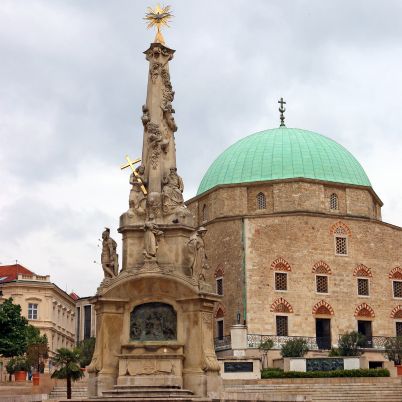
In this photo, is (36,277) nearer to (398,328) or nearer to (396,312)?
(396,312)

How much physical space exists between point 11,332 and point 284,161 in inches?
1011

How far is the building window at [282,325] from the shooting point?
5581cm

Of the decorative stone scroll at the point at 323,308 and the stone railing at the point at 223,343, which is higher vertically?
the decorative stone scroll at the point at 323,308

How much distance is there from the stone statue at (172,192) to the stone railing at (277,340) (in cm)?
3011

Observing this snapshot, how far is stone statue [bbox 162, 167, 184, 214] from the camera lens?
24578 millimetres

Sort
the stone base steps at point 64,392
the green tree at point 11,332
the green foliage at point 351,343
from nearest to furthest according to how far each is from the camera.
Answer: the stone base steps at point 64,392
the green tree at point 11,332
the green foliage at point 351,343

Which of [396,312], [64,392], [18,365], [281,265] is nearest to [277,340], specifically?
[281,265]

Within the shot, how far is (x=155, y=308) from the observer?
23500mm

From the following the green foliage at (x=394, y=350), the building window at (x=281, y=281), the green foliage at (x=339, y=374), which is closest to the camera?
the green foliage at (x=339, y=374)

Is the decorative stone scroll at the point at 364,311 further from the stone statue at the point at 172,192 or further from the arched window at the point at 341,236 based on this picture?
the stone statue at the point at 172,192

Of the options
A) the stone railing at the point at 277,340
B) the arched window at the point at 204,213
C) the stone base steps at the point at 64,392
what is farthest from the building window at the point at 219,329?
the stone base steps at the point at 64,392

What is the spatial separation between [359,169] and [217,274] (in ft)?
50.1

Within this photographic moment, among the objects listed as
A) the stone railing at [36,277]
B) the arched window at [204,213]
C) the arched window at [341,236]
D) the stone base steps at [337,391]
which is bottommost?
the stone base steps at [337,391]

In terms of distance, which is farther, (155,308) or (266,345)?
(266,345)
